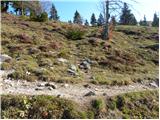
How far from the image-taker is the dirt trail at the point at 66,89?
48.8ft

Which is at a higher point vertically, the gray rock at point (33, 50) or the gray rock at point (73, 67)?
the gray rock at point (33, 50)

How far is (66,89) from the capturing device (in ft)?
52.6

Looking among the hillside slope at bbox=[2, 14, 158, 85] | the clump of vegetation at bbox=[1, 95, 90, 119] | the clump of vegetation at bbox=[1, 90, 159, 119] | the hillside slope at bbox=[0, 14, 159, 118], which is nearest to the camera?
the clump of vegetation at bbox=[1, 95, 90, 119]

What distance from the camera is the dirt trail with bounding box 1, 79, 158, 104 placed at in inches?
585

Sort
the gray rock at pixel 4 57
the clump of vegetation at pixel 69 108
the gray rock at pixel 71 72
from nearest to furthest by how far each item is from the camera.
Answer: the clump of vegetation at pixel 69 108
the gray rock at pixel 71 72
the gray rock at pixel 4 57

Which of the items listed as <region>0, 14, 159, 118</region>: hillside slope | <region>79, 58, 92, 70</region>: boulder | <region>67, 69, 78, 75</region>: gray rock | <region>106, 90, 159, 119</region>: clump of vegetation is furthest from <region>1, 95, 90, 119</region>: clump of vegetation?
<region>79, 58, 92, 70</region>: boulder

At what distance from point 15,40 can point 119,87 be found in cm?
1082

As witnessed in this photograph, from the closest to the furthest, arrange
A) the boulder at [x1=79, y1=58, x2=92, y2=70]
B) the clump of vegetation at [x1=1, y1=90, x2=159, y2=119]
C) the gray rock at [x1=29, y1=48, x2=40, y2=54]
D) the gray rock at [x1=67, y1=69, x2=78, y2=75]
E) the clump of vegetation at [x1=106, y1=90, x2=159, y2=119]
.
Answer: the clump of vegetation at [x1=1, y1=90, x2=159, y2=119]
the clump of vegetation at [x1=106, y1=90, x2=159, y2=119]
the gray rock at [x1=67, y1=69, x2=78, y2=75]
the boulder at [x1=79, y1=58, x2=92, y2=70]
the gray rock at [x1=29, y1=48, x2=40, y2=54]

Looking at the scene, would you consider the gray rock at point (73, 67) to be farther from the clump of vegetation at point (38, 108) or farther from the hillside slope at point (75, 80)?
the clump of vegetation at point (38, 108)

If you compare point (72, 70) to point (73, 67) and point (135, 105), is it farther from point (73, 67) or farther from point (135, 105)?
point (135, 105)

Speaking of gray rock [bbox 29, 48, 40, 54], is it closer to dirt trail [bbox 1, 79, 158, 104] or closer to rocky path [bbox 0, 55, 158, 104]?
rocky path [bbox 0, 55, 158, 104]

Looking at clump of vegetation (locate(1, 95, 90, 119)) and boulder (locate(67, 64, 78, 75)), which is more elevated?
boulder (locate(67, 64, 78, 75))

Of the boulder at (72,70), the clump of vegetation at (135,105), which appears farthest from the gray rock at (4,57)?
the clump of vegetation at (135,105)

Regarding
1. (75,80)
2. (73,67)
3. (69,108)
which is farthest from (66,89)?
(73,67)
